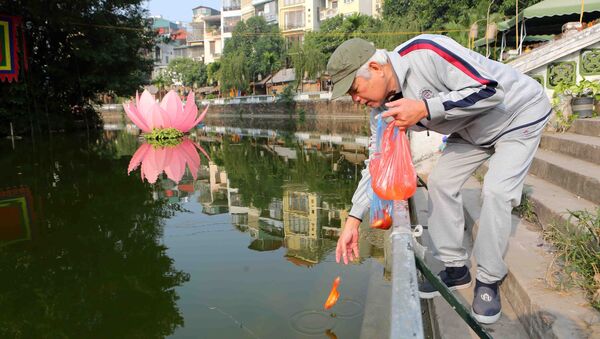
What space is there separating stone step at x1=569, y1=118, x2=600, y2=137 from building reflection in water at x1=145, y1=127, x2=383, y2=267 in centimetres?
215

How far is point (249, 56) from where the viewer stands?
36281 millimetres

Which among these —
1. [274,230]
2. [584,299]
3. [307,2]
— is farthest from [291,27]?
[584,299]

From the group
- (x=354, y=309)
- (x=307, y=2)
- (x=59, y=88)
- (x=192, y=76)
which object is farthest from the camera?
(x=192, y=76)

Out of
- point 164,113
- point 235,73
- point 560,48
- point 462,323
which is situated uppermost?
point 235,73

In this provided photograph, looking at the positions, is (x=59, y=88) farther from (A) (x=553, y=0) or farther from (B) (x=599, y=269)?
(B) (x=599, y=269)

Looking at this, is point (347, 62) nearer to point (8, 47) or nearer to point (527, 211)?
point (527, 211)

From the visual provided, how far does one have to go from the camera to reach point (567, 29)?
26.8 ft

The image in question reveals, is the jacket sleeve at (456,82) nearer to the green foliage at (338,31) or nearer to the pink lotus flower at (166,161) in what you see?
the pink lotus flower at (166,161)

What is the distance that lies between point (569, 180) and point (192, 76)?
43907 millimetres

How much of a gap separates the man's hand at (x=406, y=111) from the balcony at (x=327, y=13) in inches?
1335

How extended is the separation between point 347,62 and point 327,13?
116 feet

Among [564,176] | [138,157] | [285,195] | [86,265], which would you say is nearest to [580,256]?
[564,176]

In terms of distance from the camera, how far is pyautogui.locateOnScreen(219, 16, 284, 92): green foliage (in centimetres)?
3350

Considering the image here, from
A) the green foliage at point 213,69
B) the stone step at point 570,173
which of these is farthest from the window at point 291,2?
the stone step at point 570,173
